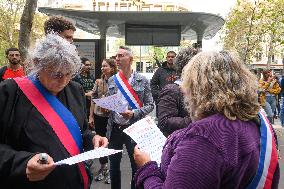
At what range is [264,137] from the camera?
2029 millimetres

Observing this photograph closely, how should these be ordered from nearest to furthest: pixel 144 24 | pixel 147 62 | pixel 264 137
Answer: pixel 264 137 < pixel 144 24 < pixel 147 62

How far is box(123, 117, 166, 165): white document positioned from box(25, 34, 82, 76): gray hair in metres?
0.52

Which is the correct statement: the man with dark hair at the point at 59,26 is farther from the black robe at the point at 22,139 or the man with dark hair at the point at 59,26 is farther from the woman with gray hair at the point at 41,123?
the black robe at the point at 22,139

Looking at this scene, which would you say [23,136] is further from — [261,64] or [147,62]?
[147,62]

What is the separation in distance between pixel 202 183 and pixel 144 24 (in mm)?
8680

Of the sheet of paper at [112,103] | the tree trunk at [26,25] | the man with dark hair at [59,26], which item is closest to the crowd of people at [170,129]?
the man with dark hair at [59,26]

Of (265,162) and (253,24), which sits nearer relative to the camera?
(265,162)

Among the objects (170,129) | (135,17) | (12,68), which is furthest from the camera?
(135,17)

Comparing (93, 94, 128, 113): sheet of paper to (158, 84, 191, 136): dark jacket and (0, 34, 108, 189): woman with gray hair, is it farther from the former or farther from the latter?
(0, 34, 108, 189): woman with gray hair

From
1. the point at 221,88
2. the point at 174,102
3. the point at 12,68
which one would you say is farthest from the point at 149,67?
the point at 221,88

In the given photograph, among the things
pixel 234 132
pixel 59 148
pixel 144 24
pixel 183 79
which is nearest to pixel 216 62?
pixel 183 79

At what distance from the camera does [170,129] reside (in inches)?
145

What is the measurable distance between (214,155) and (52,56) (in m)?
1.19

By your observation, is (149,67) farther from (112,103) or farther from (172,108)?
(172,108)
